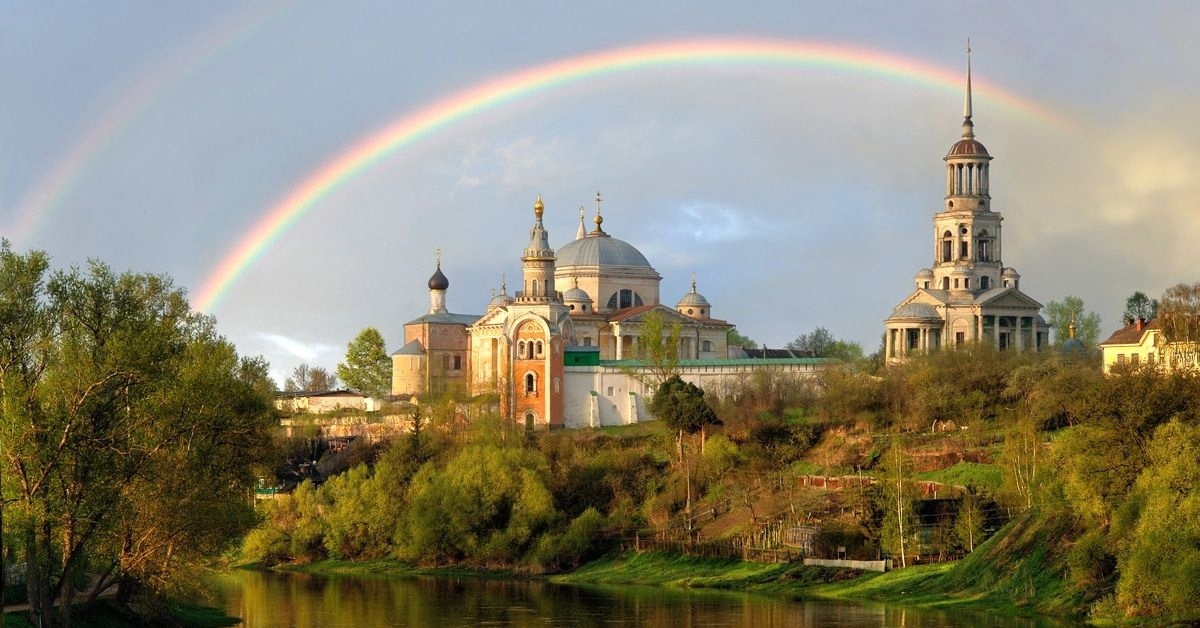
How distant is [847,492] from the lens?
175 feet

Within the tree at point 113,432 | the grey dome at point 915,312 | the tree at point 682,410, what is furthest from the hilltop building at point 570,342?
the tree at point 113,432

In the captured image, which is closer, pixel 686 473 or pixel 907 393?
pixel 686 473

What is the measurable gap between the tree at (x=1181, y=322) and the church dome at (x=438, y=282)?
42289 mm

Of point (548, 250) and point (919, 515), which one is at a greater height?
point (548, 250)

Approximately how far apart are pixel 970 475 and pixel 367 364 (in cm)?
5613

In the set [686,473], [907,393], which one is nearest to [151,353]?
[686,473]

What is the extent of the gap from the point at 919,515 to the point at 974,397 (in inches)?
617

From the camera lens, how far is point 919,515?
160 feet

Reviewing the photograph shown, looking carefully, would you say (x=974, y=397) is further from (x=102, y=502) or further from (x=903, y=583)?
(x=102, y=502)

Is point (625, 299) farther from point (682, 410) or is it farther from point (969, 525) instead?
point (969, 525)

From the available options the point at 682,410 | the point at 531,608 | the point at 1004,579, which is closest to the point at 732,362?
the point at 682,410

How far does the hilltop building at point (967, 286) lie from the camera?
265 ft

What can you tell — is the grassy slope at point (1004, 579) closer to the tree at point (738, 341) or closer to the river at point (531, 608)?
the river at point (531, 608)

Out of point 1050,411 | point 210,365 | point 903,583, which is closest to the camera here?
point 210,365
